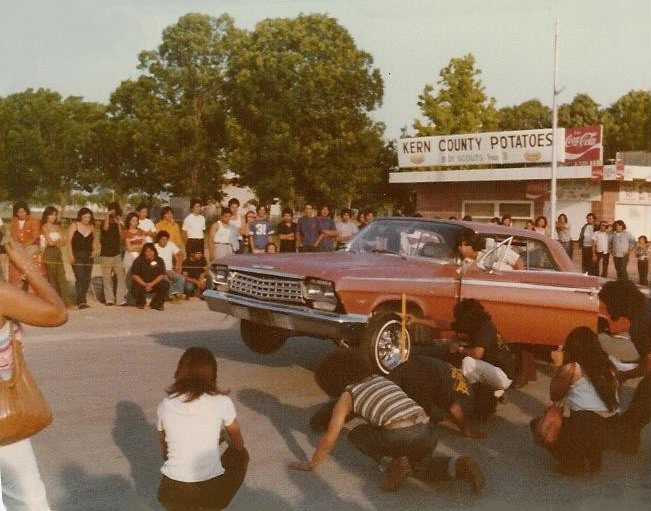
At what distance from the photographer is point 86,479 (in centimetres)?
559

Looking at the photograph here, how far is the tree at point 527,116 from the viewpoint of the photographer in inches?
3071

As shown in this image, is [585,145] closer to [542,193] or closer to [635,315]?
[542,193]

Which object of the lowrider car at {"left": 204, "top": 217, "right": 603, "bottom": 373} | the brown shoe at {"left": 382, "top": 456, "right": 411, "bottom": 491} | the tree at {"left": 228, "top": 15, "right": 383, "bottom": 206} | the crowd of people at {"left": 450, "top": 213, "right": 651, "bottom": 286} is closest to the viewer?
the brown shoe at {"left": 382, "top": 456, "right": 411, "bottom": 491}

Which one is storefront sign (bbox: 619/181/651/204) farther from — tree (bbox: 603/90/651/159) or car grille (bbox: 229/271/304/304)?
tree (bbox: 603/90/651/159)

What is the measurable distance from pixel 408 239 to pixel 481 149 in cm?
2582

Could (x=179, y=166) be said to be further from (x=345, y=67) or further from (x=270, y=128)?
(x=345, y=67)

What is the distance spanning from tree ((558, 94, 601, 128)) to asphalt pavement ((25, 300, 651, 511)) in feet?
214

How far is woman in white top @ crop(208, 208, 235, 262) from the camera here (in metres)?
15.6

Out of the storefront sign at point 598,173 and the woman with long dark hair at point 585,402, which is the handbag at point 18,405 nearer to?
the woman with long dark hair at point 585,402

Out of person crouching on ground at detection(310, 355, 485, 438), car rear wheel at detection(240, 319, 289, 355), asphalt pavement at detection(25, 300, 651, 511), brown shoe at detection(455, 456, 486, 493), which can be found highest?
person crouching on ground at detection(310, 355, 485, 438)

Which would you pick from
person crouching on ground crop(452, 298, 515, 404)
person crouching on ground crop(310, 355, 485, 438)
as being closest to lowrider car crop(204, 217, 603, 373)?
person crouching on ground crop(452, 298, 515, 404)

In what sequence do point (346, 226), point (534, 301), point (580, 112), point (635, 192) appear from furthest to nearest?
point (580, 112) → point (635, 192) → point (346, 226) → point (534, 301)

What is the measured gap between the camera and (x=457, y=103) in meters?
40.6

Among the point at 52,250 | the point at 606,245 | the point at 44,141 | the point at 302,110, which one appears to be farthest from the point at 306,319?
the point at 44,141
